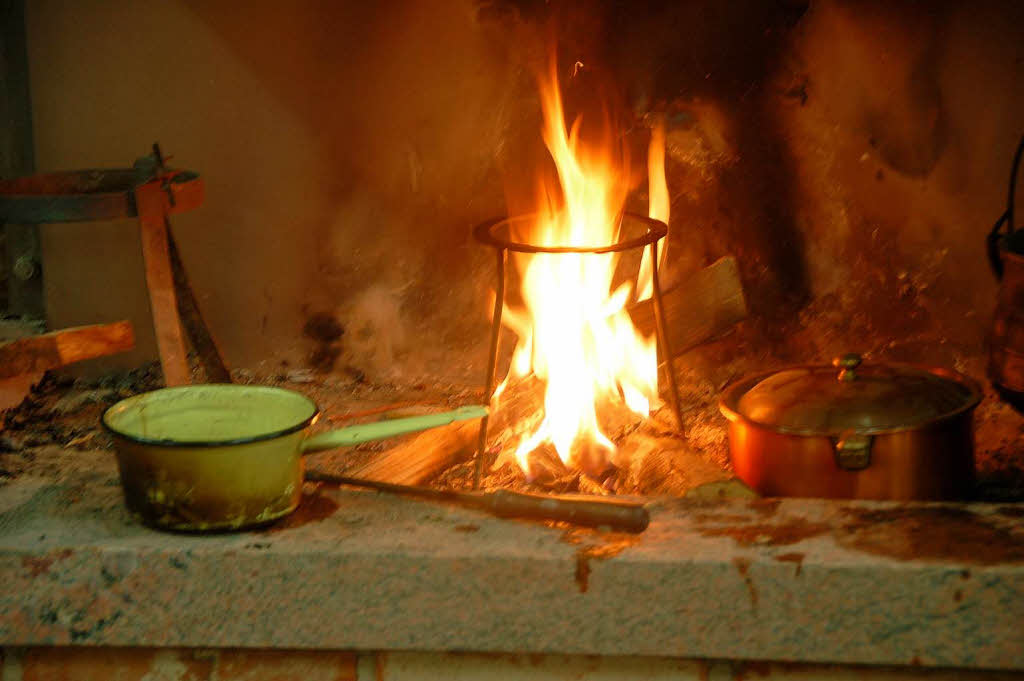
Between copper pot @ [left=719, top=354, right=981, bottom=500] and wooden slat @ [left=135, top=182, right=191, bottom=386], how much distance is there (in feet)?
4.03

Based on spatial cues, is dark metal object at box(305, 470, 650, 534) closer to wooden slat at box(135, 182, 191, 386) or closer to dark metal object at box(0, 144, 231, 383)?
wooden slat at box(135, 182, 191, 386)

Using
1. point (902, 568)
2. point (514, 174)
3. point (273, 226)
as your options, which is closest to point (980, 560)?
point (902, 568)

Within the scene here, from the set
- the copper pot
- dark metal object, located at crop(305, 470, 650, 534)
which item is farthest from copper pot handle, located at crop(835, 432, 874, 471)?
dark metal object, located at crop(305, 470, 650, 534)

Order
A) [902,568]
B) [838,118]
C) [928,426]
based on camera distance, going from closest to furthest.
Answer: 1. [902,568]
2. [928,426]
3. [838,118]

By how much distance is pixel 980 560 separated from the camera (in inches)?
74.6

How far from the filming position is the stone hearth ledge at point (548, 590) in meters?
1.88

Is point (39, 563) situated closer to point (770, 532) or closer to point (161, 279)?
point (161, 279)

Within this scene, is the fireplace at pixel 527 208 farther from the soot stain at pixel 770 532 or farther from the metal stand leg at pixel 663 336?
the soot stain at pixel 770 532

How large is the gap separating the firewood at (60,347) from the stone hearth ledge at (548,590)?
84cm

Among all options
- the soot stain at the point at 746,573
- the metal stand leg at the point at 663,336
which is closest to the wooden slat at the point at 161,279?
the metal stand leg at the point at 663,336

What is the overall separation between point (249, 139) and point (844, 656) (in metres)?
1.99

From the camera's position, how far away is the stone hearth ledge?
188cm

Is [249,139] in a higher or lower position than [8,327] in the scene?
higher

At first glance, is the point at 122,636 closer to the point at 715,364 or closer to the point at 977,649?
the point at 977,649
